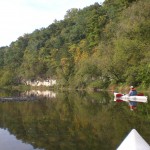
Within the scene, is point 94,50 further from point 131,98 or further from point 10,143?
point 10,143

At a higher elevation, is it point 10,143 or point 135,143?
point 135,143

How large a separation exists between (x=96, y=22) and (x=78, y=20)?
35.4 m

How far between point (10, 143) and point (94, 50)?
199ft

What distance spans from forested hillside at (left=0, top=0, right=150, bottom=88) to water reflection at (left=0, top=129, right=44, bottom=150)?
30536mm

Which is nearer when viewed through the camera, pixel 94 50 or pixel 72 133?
pixel 72 133

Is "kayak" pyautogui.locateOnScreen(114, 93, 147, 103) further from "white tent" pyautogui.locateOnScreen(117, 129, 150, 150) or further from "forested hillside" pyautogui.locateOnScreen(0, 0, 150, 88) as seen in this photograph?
"white tent" pyautogui.locateOnScreen(117, 129, 150, 150)

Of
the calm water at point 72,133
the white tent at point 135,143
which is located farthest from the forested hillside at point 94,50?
the white tent at point 135,143

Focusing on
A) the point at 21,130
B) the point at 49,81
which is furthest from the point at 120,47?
the point at 49,81

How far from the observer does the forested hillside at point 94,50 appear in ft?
149

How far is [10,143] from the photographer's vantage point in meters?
13.5

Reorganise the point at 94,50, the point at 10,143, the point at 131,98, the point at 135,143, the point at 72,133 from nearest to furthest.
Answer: the point at 135,143
the point at 10,143
the point at 72,133
the point at 131,98
the point at 94,50

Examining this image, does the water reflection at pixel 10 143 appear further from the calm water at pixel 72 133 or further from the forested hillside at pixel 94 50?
the forested hillside at pixel 94 50

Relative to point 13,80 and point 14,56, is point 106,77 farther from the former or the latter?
point 14,56

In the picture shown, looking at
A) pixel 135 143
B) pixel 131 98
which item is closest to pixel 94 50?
pixel 131 98
